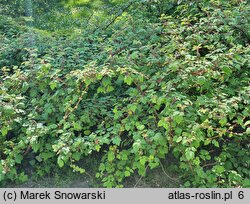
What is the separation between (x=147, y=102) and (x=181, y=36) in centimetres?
96

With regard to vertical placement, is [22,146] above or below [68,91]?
below

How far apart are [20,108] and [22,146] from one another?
1.37 feet

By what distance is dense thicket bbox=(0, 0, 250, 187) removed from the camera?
332 cm

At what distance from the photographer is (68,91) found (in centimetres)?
370

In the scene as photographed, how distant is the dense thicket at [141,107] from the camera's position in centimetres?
332

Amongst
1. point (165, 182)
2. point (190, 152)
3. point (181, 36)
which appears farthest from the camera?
point (181, 36)

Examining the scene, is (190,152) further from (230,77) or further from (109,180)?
(230,77)

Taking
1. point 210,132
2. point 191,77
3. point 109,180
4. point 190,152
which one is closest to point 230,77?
point 191,77

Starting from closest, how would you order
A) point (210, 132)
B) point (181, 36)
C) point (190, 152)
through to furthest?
point (190, 152) < point (210, 132) < point (181, 36)

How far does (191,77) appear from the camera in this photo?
11.6 ft

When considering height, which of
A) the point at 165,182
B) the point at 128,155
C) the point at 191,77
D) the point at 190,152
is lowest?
the point at 165,182

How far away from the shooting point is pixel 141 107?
3.56 meters

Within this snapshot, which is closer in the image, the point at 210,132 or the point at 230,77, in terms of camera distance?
the point at 210,132

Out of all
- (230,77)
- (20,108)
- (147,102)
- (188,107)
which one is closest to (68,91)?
(20,108)
